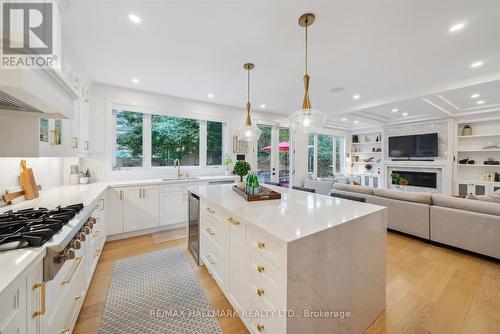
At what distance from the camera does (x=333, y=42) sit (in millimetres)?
2270

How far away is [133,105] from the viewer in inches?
146

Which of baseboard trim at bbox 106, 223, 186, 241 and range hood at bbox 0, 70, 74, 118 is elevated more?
range hood at bbox 0, 70, 74, 118

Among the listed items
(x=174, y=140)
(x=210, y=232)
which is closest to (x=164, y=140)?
(x=174, y=140)

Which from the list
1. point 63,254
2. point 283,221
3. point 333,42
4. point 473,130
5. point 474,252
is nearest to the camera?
point 63,254

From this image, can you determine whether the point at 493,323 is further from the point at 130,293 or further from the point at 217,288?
the point at 130,293

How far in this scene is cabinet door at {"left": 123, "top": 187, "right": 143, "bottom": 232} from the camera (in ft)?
10.5

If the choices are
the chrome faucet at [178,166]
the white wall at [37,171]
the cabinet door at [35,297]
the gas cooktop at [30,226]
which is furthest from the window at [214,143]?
the cabinet door at [35,297]

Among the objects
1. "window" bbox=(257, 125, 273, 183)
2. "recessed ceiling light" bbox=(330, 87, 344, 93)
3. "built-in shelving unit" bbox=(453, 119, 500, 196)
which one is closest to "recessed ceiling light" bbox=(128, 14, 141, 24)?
"recessed ceiling light" bbox=(330, 87, 344, 93)

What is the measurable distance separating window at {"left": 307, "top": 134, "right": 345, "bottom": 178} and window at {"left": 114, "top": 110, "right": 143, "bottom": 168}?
4819 millimetres

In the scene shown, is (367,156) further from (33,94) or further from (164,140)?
(33,94)

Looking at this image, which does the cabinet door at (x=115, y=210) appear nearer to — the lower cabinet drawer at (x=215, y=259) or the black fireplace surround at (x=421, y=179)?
the lower cabinet drawer at (x=215, y=259)

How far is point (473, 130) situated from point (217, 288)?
761 cm

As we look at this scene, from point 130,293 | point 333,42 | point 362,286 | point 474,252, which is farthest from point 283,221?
point 474,252

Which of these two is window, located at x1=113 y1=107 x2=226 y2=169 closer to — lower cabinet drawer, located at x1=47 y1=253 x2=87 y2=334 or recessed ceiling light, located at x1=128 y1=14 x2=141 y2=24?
recessed ceiling light, located at x1=128 y1=14 x2=141 y2=24
